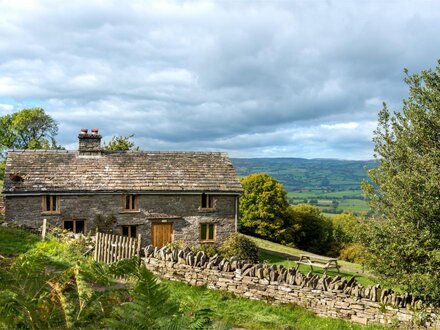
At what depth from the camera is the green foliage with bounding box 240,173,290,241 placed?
43.2 m

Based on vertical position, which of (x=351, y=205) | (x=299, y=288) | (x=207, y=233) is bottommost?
(x=351, y=205)

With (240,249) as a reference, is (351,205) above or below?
below

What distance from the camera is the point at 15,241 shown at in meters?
18.3

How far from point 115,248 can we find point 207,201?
37.9ft

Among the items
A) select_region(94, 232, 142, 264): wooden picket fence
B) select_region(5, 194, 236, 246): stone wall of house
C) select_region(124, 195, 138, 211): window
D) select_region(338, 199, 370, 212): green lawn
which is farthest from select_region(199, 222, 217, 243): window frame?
select_region(338, 199, 370, 212): green lawn

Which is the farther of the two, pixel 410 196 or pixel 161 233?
pixel 161 233

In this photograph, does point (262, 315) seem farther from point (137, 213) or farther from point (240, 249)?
point (137, 213)

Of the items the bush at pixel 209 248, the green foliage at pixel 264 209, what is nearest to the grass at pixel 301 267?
the bush at pixel 209 248

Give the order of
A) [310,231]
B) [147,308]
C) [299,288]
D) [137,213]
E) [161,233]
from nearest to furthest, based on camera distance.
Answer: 1. [147,308]
2. [299,288]
3. [137,213]
4. [161,233]
5. [310,231]

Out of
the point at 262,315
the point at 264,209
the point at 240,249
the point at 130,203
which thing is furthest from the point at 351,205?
the point at 262,315

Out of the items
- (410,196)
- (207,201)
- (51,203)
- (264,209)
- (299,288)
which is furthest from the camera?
(264,209)

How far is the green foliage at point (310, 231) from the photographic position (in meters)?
46.9

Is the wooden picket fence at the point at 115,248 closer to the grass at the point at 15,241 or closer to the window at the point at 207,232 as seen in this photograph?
the grass at the point at 15,241

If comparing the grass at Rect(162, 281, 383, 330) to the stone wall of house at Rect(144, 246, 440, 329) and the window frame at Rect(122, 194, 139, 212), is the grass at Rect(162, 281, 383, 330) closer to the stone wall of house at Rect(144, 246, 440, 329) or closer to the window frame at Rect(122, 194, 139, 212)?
the stone wall of house at Rect(144, 246, 440, 329)
